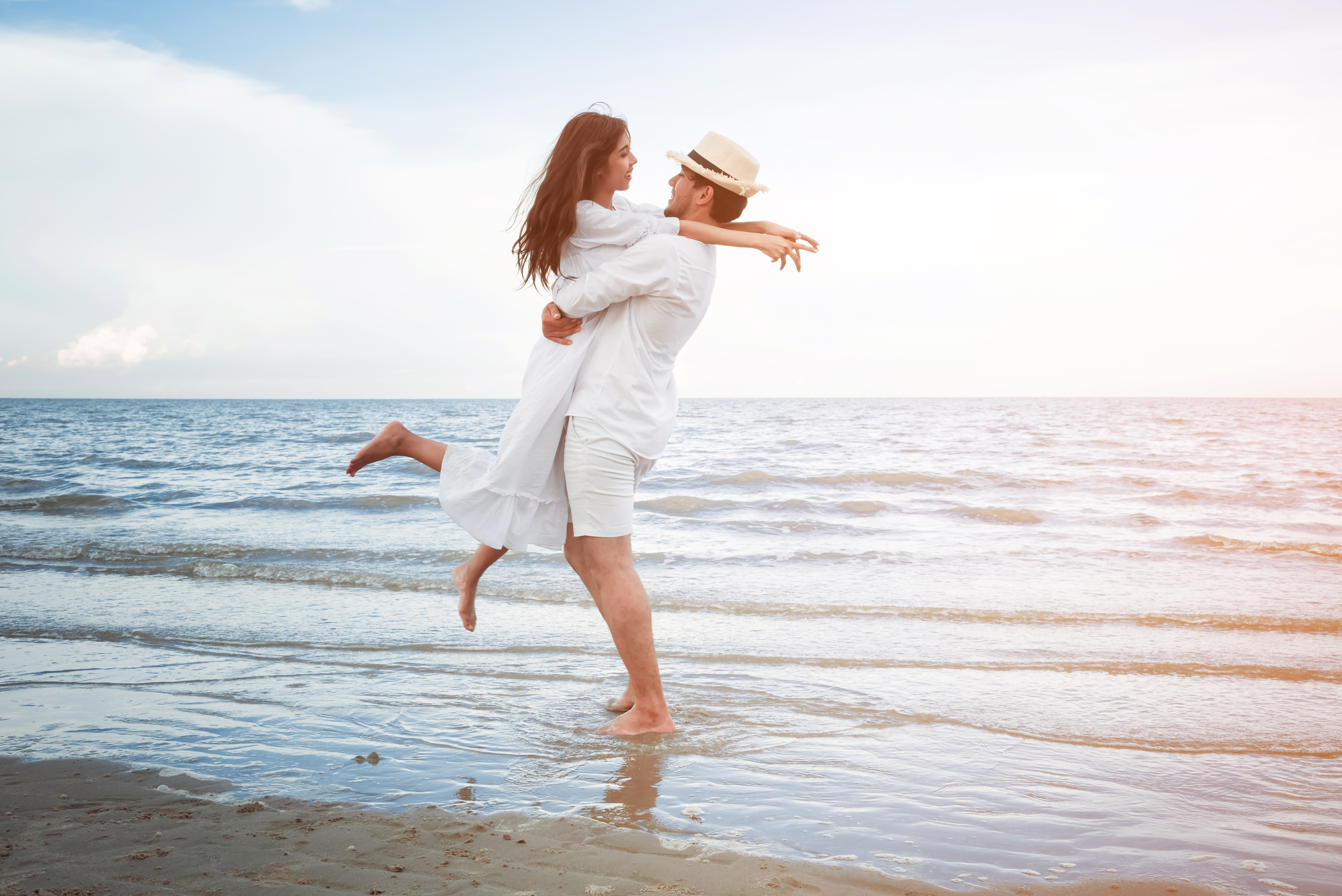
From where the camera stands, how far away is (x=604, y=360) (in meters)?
3.09

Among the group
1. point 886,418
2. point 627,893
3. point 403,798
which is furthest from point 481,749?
point 886,418

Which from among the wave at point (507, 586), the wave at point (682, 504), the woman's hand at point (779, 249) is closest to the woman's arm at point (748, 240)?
the woman's hand at point (779, 249)

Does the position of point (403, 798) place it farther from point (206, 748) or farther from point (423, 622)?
point (423, 622)

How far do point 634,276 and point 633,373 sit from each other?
1.22 feet

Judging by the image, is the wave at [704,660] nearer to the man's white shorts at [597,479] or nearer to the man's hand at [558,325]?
the man's white shorts at [597,479]

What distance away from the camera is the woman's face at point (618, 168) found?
2.94 meters

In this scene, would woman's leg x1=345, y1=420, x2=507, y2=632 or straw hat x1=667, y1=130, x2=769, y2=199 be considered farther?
woman's leg x1=345, y1=420, x2=507, y2=632

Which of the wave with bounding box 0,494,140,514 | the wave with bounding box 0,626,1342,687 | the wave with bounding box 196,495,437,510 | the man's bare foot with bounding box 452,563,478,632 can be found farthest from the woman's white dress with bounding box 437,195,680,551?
the wave with bounding box 0,494,140,514

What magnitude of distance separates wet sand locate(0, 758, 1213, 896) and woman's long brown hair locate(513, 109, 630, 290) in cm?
189

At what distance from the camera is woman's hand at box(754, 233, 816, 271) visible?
2.96 m

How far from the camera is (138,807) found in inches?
95.5

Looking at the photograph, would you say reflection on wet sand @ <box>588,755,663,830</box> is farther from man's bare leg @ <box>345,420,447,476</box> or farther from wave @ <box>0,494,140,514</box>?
wave @ <box>0,494,140,514</box>

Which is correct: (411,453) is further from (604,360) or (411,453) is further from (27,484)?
(27,484)

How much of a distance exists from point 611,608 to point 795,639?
6.85 ft
